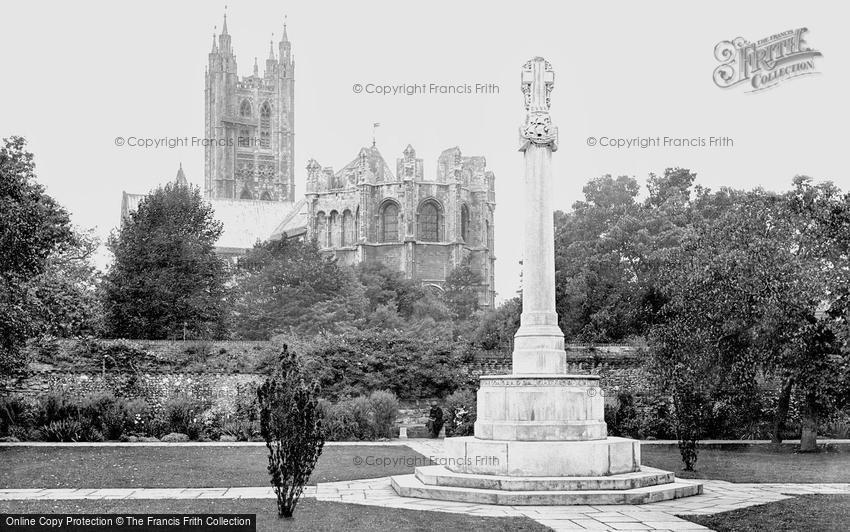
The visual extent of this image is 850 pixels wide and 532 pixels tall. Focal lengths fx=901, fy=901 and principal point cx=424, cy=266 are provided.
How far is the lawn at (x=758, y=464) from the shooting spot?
17.0 metres

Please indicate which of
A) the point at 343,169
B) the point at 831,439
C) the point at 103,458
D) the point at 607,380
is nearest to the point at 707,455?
the point at 831,439

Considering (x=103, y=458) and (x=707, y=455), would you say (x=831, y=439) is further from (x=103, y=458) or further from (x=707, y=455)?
(x=103, y=458)

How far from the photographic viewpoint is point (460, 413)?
27.7 m

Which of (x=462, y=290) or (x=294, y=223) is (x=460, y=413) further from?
(x=294, y=223)

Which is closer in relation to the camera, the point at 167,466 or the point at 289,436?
the point at 289,436

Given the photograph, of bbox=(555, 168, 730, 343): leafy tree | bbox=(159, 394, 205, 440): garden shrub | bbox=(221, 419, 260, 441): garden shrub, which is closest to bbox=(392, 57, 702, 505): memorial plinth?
bbox=(221, 419, 260, 441): garden shrub

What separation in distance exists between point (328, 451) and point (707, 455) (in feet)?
30.4

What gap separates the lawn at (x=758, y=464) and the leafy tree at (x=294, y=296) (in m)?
28.8

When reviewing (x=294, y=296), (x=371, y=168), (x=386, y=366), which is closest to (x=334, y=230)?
(x=371, y=168)

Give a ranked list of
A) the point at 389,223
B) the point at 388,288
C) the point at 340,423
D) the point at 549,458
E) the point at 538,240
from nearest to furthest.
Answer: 1. the point at 549,458
2. the point at 538,240
3. the point at 340,423
4. the point at 388,288
5. the point at 389,223

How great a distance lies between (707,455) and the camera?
21.8 m

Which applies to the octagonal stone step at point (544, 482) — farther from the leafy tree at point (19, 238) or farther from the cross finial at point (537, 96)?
the leafy tree at point (19, 238)

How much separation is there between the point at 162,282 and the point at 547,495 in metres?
34.2

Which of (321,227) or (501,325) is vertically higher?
(321,227)
